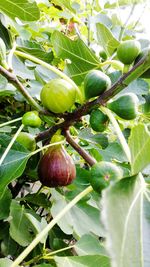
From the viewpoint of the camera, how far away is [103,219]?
39cm

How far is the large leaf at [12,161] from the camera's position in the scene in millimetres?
775

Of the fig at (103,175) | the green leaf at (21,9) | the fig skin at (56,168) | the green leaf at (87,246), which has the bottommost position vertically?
the green leaf at (87,246)

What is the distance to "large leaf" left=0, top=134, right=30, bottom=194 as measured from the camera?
78cm

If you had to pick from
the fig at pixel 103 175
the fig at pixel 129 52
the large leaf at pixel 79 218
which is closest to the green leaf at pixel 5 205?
the large leaf at pixel 79 218

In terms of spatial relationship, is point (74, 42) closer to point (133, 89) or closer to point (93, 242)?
point (133, 89)

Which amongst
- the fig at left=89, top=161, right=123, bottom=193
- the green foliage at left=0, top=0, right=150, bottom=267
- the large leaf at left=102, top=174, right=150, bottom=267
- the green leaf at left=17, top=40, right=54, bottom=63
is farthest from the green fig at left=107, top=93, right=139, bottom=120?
the green leaf at left=17, top=40, right=54, bottom=63

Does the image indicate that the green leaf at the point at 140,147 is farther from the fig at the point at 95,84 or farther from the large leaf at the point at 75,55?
the large leaf at the point at 75,55

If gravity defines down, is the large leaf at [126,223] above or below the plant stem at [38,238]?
above

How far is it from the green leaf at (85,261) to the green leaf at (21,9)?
20.9 inches

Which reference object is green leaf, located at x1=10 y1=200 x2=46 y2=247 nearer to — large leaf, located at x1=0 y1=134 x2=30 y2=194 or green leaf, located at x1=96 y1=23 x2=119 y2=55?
large leaf, located at x1=0 y1=134 x2=30 y2=194

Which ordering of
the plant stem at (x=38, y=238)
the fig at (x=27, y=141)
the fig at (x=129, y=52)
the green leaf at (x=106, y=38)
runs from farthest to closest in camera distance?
the green leaf at (x=106, y=38) → the fig at (x=27, y=141) → the fig at (x=129, y=52) → the plant stem at (x=38, y=238)

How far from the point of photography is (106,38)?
0.99m

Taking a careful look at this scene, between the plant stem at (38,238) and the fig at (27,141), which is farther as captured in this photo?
the fig at (27,141)

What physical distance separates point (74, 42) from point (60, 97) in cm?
25
